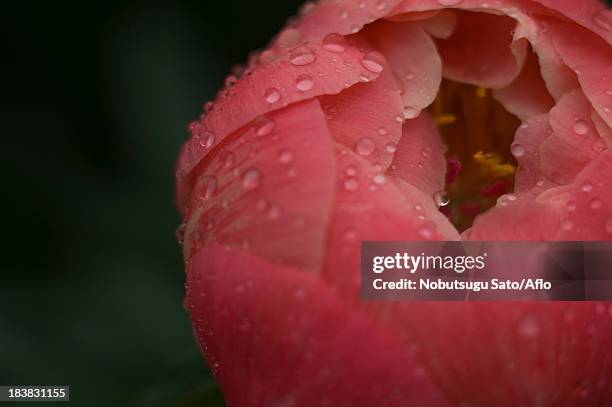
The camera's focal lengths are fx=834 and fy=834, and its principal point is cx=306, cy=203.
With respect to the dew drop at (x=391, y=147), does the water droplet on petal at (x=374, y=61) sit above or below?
above

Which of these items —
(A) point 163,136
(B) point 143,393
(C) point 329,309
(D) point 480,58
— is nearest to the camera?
(C) point 329,309

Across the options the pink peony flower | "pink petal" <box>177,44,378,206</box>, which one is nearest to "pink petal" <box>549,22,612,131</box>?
the pink peony flower

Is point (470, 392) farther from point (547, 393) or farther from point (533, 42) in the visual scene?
point (533, 42)

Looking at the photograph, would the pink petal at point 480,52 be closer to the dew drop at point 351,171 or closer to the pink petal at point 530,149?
the pink petal at point 530,149

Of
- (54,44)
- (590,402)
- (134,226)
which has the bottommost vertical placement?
(590,402)

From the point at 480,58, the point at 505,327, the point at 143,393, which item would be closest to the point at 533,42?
the point at 480,58

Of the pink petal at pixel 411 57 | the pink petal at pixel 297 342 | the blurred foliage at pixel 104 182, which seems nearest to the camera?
the pink petal at pixel 297 342

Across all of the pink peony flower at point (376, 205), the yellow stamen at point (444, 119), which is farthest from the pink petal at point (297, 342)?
the yellow stamen at point (444, 119)

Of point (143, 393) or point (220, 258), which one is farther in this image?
point (143, 393)
